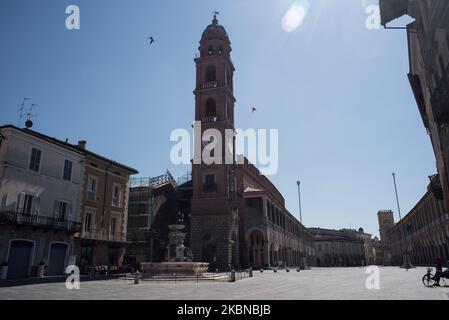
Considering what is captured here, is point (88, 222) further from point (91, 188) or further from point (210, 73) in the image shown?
point (210, 73)

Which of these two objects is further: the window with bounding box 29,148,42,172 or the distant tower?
the distant tower

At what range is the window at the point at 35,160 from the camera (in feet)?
80.3

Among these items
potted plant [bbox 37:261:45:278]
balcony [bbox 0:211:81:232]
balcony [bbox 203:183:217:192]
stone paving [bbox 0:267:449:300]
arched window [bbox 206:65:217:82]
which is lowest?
stone paving [bbox 0:267:449:300]

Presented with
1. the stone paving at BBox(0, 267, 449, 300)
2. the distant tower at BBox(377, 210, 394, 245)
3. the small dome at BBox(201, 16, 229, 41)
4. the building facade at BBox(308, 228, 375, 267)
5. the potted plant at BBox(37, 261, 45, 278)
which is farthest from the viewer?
the distant tower at BBox(377, 210, 394, 245)

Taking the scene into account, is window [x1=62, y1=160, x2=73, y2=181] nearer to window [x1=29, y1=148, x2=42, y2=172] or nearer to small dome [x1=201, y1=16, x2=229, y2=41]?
window [x1=29, y1=148, x2=42, y2=172]

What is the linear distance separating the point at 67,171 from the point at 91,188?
3.10 meters

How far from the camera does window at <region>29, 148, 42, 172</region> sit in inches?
964

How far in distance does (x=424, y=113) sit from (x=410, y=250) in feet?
171

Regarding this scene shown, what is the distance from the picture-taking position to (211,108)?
44.4 meters

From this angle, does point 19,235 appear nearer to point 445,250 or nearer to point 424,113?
point 424,113

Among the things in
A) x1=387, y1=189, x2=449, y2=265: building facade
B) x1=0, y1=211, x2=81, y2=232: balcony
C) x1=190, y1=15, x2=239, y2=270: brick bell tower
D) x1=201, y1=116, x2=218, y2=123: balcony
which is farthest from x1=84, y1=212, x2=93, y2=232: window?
x1=387, y1=189, x2=449, y2=265: building facade

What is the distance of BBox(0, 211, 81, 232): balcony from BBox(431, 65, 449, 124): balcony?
24.0 metres

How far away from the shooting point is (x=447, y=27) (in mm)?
11742
